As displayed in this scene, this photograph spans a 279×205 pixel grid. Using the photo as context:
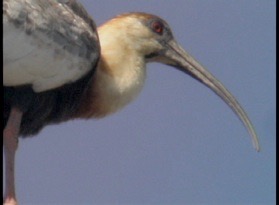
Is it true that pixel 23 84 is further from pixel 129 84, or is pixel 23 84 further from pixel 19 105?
pixel 129 84

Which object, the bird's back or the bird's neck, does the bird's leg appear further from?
the bird's neck

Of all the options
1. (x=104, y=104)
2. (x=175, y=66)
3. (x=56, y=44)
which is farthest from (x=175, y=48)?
(x=56, y=44)

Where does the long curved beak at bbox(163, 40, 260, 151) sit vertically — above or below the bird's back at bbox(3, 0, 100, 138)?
below

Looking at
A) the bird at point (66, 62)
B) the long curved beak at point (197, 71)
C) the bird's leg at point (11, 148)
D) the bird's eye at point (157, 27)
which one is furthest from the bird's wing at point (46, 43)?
the long curved beak at point (197, 71)

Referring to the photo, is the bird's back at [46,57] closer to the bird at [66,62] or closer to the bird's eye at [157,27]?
the bird at [66,62]

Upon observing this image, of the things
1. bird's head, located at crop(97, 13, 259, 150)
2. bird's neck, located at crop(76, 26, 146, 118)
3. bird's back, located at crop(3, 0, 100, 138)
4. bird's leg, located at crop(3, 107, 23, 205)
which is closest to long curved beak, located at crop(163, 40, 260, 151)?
bird's head, located at crop(97, 13, 259, 150)
